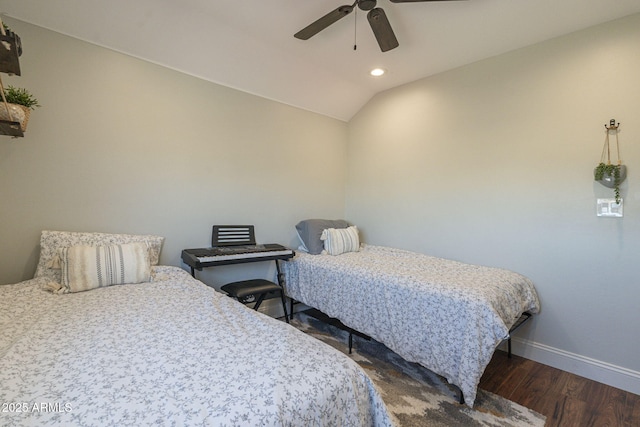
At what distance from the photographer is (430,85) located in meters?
3.06

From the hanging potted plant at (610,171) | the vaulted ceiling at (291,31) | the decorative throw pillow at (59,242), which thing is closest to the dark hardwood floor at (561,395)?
the hanging potted plant at (610,171)

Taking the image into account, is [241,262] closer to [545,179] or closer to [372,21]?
[372,21]

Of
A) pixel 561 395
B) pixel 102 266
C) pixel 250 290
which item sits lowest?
pixel 561 395

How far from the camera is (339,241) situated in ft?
10.2

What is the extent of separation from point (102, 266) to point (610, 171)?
3.50 m

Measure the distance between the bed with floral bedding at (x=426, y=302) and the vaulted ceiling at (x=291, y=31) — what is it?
6.25ft

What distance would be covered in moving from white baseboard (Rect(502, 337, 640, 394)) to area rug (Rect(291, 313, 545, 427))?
30.0 inches

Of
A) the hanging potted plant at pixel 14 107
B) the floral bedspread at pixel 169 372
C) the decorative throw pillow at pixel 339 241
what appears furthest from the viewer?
the decorative throw pillow at pixel 339 241

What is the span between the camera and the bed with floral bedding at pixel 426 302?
1.78 meters

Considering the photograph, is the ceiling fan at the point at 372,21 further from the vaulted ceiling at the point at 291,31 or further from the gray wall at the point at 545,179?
the gray wall at the point at 545,179

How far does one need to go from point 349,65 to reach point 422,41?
2.43ft

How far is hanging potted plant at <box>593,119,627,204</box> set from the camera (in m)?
2.03

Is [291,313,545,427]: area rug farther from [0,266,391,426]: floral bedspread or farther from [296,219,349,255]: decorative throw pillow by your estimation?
[296,219,349,255]: decorative throw pillow

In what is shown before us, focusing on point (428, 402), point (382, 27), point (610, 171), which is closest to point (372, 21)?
point (382, 27)
